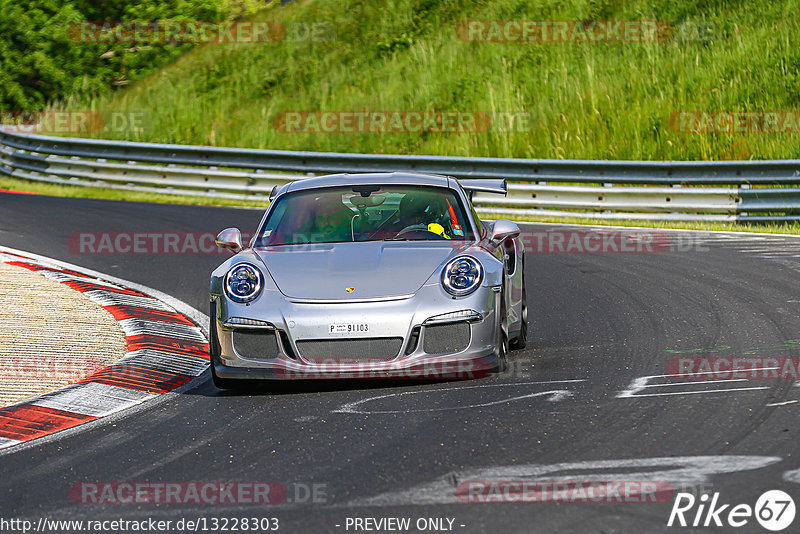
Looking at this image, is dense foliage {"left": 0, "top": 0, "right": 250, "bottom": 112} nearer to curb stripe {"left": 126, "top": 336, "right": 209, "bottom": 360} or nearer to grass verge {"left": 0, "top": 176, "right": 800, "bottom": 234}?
grass verge {"left": 0, "top": 176, "right": 800, "bottom": 234}

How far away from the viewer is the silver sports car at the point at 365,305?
21.3 ft

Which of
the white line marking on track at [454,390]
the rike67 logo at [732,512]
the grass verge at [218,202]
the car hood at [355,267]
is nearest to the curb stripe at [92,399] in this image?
the car hood at [355,267]

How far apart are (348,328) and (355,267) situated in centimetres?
53

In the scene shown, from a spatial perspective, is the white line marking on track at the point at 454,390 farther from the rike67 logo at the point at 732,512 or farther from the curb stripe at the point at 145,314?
the curb stripe at the point at 145,314

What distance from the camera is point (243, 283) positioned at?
22.5 ft

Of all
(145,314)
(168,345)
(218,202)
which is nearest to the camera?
(168,345)

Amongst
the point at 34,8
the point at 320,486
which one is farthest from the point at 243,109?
the point at 320,486

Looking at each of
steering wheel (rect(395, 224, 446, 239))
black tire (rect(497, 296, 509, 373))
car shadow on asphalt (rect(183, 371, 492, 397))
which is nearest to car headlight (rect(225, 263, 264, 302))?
car shadow on asphalt (rect(183, 371, 492, 397))

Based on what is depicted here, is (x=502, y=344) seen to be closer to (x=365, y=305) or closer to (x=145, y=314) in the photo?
(x=365, y=305)

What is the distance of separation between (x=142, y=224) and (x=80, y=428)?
34.8ft

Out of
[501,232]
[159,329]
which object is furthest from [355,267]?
[159,329]

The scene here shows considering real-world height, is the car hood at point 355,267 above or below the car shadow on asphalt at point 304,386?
above

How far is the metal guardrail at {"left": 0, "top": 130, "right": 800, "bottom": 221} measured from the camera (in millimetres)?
16078

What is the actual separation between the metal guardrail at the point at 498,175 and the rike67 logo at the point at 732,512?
1190 cm
